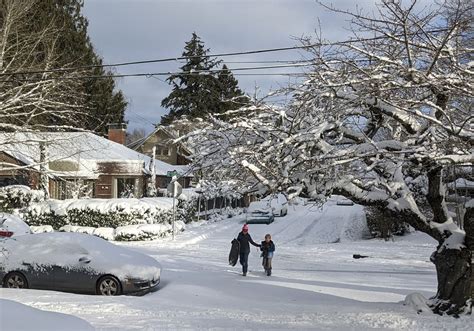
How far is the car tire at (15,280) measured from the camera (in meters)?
12.7

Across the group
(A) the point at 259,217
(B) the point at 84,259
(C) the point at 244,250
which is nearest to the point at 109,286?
(B) the point at 84,259

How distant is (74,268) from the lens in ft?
41.0

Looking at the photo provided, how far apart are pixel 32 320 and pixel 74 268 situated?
29.6 feet

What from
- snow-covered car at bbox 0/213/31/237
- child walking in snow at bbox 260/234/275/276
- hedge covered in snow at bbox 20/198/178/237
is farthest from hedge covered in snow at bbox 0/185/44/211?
child walking in snow at bbox 260/234/275/276

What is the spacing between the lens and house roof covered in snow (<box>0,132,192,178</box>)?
17141mm

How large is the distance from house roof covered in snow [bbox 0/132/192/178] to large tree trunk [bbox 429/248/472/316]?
494 centimetres

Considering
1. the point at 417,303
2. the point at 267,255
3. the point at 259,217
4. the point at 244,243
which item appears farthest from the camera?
the point at 259,217

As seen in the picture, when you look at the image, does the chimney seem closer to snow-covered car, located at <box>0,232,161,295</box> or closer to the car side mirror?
snow-covered car, located at <box>0,232,161,295</box>

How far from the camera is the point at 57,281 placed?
1252 cm

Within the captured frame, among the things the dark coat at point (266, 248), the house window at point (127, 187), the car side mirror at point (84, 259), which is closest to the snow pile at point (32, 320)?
the car side mirror at point (84, 259)

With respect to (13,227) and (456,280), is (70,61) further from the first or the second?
(456,280)

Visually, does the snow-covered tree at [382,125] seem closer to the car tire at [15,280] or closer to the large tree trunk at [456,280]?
the large tree trunk at [456,280]

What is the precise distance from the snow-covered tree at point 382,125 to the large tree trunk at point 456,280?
2 centimetres

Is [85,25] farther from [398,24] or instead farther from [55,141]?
A: [398,24]
